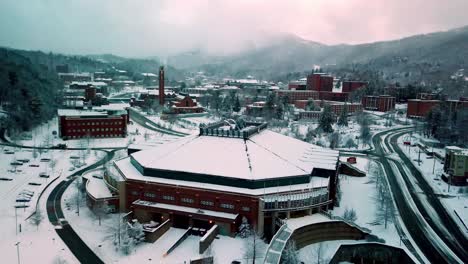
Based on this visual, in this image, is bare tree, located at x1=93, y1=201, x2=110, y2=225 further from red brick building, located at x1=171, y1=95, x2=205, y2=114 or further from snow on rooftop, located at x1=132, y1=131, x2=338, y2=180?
red brick building, located at x1=171, y1=95, x2=205, y2=114

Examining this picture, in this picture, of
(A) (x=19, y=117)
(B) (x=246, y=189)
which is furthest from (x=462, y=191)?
(A) (x=19, y=117)

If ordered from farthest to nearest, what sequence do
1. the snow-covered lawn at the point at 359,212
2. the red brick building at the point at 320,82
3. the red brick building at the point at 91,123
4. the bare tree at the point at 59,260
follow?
the red brick building at the point at 320,82
the red brick building at the point at 91,123
the snow-covered lawn at the point at 359,212
the bare tree at the point at 59,260

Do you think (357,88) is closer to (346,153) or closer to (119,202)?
(346,153)

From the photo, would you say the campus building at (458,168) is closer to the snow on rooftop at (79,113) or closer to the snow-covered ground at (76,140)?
the snow-covered ground at (76,140)

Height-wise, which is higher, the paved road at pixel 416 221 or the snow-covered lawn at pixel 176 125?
the snow-covered lawn at pixel 176 125

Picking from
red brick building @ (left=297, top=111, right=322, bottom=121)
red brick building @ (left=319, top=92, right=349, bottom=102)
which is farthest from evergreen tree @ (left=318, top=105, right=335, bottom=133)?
red brick building @ (left=319, top=92, right=349, bottom=102)

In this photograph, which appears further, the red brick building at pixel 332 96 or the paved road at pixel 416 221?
the red brick building at pixel 332 96

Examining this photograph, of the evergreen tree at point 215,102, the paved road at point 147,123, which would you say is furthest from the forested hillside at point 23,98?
the evergreen tree at point 215,102

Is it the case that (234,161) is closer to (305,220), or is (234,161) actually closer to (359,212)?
(305,220)
